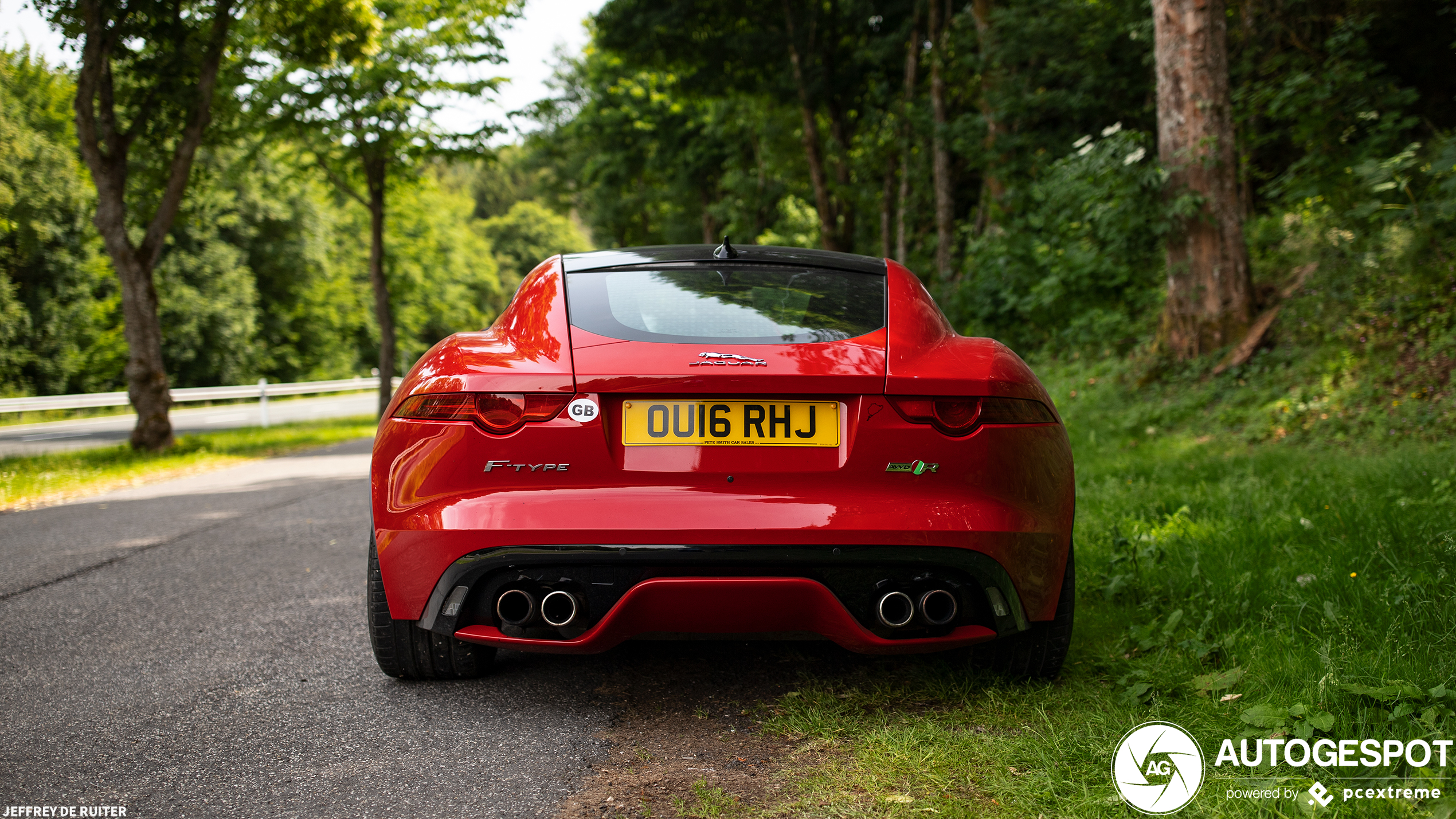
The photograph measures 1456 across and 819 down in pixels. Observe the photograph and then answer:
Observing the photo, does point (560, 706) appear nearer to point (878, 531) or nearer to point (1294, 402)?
point (878, 531)

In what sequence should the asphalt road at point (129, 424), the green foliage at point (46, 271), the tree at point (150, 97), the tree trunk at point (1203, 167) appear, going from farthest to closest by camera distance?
the green foliage at point (46, 271)
the asphalt road at point (129, 424)
the tree at point (150, 97)
the tree trunk at point (1203, 167)

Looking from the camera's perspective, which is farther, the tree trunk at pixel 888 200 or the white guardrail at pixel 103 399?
the tree trunk at pixel 888 200

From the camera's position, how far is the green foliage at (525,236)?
69375 millimetres

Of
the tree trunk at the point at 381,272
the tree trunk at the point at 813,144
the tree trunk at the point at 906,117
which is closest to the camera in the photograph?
the tree trunk at the point at 906,117

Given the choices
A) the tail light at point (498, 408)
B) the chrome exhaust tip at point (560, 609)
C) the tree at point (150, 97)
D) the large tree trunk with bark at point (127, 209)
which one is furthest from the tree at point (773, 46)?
the chrome exhaust tip at point (560, 609)

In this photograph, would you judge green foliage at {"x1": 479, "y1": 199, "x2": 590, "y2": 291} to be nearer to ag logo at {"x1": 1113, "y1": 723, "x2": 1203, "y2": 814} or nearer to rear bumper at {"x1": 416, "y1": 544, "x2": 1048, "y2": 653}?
rear bumper at {"x1": 416, "y1": 544, "x2": 1048, "y2": 653}

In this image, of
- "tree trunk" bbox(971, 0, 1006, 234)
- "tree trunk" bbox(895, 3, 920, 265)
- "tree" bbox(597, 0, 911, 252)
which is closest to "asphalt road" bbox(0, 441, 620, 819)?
"tree trunk" bbox(971, 0, 1006, 234)

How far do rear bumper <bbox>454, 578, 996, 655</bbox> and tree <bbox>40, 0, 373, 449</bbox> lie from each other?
37.0 ft

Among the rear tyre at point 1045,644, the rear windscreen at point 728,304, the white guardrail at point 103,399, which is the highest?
the rear windscreen at point 728,304

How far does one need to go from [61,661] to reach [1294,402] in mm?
7100

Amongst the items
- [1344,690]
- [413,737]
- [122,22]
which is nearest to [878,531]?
[1344,690]

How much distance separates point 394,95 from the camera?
1616 cm

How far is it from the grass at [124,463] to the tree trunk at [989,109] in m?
10.5

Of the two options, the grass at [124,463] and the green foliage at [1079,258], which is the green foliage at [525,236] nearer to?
the grass at [124,463]
